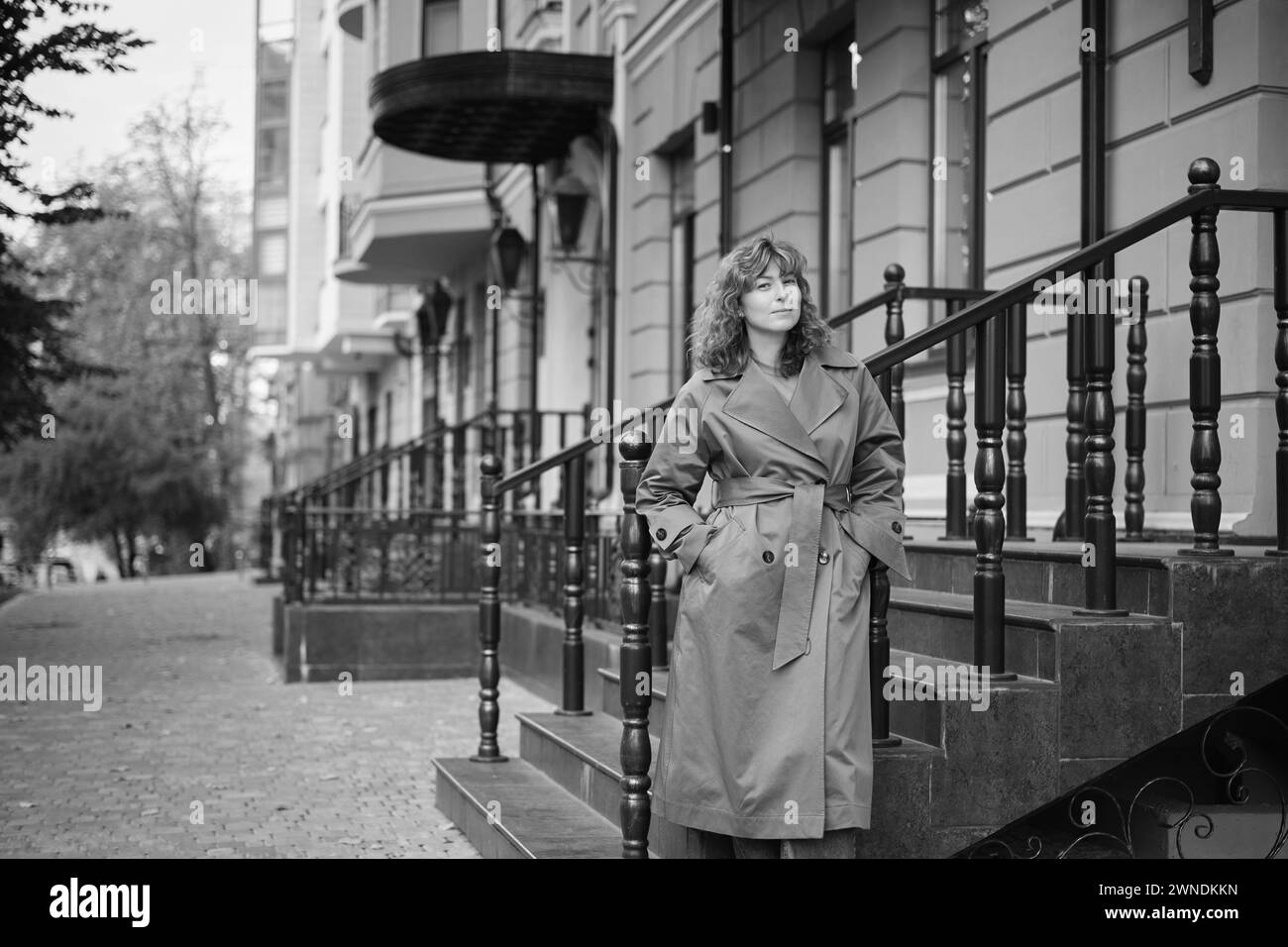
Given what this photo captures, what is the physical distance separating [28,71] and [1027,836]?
7597mm

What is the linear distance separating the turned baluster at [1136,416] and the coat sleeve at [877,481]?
6.85 feet

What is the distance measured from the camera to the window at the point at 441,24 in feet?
66.0

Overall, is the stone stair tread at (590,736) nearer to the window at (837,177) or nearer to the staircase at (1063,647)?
the staircase at (1063,647)

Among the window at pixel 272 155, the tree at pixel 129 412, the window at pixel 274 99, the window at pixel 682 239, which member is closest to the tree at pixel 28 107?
the window at pixel 682 239

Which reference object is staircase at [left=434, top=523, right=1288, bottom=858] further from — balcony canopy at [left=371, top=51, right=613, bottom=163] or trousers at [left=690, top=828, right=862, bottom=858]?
balcony canopy at [left=371, top=51, right=613, bottom=163]

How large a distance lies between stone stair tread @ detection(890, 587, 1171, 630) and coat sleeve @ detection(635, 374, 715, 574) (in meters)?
1.18

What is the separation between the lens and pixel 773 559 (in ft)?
13.7

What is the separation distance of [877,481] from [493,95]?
35.2 feet

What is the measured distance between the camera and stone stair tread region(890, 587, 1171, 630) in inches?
189

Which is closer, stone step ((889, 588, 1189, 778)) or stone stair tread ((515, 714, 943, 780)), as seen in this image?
stone step ((889, 588, 1189, 778))

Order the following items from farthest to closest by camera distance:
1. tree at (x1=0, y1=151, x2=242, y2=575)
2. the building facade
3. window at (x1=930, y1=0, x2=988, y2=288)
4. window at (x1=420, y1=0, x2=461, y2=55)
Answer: tree at (x1=0, y1=151, x2=242, y2=575) → window at (x1=420, y1=0, x2=461, y2=55) → window at (x1=930, y1=0, x2=988, y2=288) → the building facade

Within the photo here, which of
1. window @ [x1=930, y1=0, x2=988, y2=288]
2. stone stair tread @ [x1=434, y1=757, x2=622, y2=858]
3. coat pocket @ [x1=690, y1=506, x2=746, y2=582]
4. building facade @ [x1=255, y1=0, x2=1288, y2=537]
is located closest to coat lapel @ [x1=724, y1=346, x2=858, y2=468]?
coat pocket @ [x1=690, y1=506, x2=746, y2=582]

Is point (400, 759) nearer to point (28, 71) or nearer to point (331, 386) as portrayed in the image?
point (28, 71)

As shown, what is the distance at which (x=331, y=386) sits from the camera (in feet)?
139
